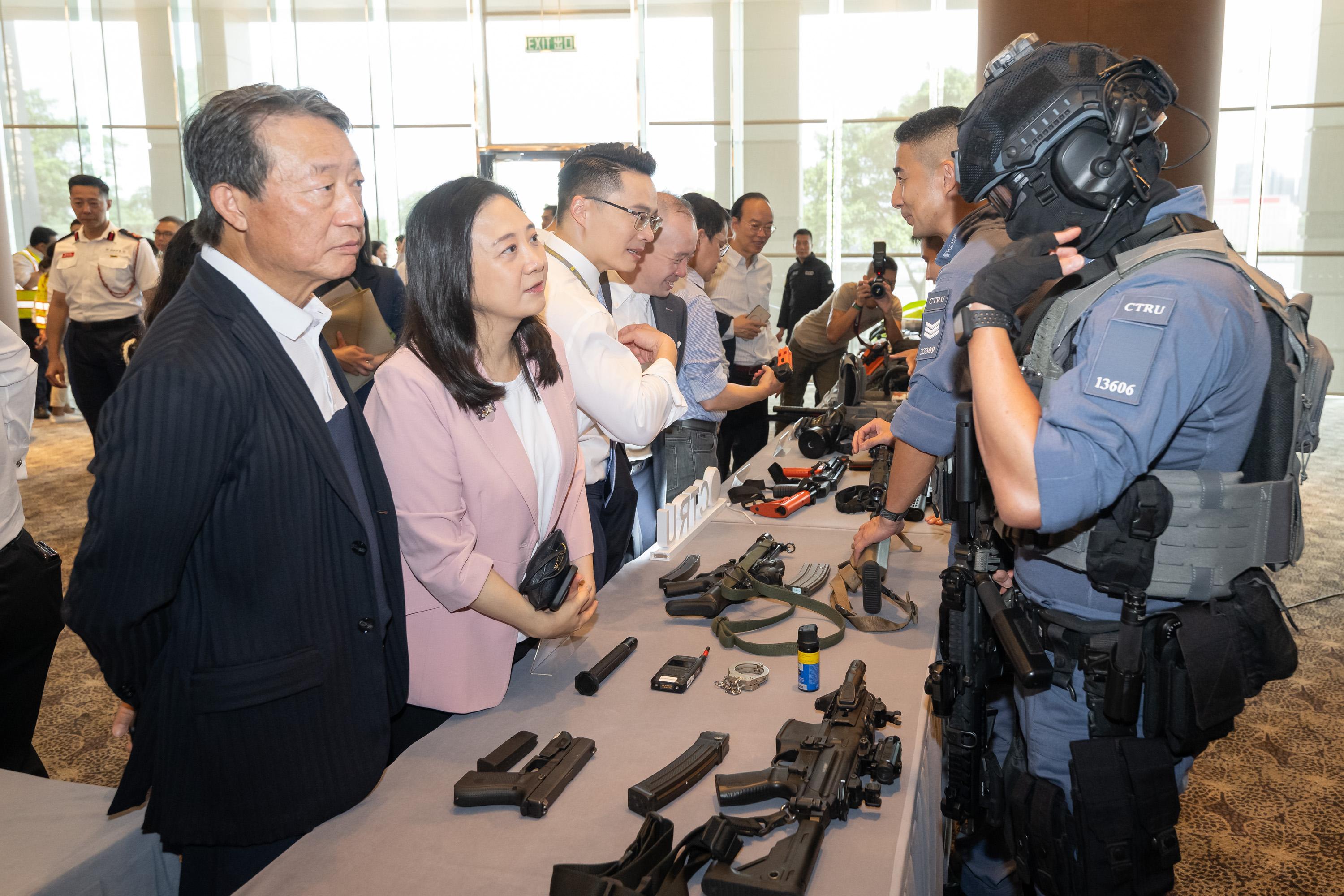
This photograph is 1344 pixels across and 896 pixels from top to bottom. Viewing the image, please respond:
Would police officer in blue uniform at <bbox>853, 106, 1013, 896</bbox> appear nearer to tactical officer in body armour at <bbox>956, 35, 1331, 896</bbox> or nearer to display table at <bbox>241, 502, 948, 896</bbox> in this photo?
display table at <bbox>241, 502, 948, 896</bbox>

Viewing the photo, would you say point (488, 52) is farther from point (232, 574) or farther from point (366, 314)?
point (232, 574)

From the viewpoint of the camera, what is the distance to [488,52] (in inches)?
397

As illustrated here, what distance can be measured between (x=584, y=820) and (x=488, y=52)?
33.6ft

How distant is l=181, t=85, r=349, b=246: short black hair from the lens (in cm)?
132

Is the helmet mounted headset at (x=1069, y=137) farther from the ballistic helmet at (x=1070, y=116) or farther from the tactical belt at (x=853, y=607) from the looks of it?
the tactical belt at (x=853, y=607)

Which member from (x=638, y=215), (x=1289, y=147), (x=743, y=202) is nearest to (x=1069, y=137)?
(x=638, y=215)

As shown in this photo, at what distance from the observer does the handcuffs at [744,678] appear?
169 cm

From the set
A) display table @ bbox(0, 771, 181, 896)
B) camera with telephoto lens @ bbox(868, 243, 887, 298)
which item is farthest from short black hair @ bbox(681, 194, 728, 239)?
display table @ bbox(0, 771, 181, 896)

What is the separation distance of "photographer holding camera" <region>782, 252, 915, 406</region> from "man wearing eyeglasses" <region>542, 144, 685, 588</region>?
7.52ft

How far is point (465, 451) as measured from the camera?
166cm

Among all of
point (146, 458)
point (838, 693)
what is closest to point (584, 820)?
point (838, 693)

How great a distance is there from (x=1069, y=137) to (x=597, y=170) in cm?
137

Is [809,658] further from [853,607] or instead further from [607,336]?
[607,336]

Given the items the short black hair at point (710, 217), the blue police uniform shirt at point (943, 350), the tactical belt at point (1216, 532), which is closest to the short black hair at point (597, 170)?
the blue police uniform shirt at point (943, 350)
